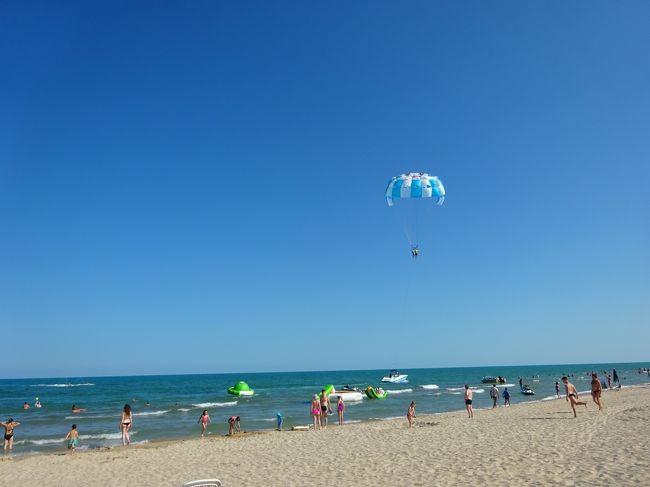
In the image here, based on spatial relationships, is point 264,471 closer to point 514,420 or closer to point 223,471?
point 223,471

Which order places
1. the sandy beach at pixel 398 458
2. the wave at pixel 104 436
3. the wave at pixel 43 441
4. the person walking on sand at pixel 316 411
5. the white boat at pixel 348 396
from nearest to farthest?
the sandy beach at pixel 398 458 < the person walking on sand at pixel 316 411 < the wave at pixel 43 441 < the wave at pixel 104 436 < the white boat at pixel 348 396

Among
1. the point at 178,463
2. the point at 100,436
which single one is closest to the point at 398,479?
the point at 178,463

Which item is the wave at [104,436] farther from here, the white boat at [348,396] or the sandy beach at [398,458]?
the white boat at [348,396]

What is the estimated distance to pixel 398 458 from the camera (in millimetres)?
11453

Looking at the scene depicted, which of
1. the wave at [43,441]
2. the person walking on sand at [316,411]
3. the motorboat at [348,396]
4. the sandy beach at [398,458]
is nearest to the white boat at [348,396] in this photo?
the motorboat at [348,396]

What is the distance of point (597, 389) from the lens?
1844 cm

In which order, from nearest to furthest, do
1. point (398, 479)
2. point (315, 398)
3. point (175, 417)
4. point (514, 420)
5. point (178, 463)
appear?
1. point (398, 479)
2. point (178, 463)
3. point (514, 420)
4. point (315, 398)
5. point (175, 417)

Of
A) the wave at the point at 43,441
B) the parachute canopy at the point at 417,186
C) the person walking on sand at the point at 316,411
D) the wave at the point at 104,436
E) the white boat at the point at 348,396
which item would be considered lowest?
the white boat at the point at 348,396

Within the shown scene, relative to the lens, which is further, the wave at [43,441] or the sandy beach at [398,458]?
the wave at [43,441]

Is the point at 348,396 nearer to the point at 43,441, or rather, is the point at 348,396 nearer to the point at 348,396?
the point at 348,396

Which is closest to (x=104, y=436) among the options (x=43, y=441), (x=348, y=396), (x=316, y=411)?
(x=43, y=441)

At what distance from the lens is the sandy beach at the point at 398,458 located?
359 inches

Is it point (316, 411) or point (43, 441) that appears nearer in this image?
point (316, 411)

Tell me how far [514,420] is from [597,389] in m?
3.60
